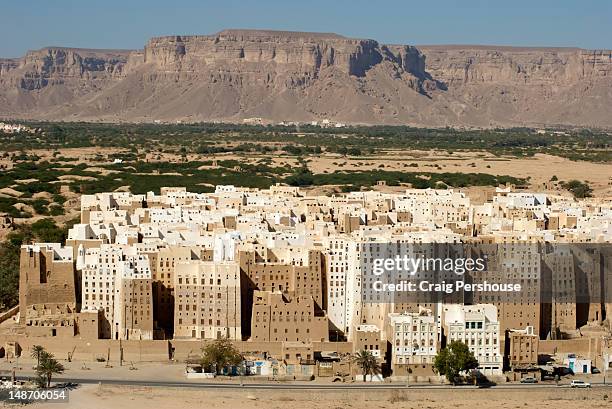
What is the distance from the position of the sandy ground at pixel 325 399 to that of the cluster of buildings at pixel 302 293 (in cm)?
229

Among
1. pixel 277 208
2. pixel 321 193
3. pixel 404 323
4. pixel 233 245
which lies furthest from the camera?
pixel 321 193

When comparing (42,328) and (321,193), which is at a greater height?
(321,193)

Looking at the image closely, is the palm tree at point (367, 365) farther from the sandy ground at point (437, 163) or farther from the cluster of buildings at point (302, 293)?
the sandy ground at point (437, 163)

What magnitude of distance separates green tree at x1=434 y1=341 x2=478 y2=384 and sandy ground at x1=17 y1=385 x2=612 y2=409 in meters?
1.00

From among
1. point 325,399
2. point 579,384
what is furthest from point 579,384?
point 325,399

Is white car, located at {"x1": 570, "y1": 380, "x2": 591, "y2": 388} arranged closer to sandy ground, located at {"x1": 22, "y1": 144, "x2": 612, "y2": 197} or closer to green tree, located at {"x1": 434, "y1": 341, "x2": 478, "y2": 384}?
green tree, located at {"x1": 434, "y1": 341, "x2": 478, "y2": 384}

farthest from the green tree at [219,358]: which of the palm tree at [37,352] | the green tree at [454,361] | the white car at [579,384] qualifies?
the white car at [579,384]

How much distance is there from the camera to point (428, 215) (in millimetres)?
75562

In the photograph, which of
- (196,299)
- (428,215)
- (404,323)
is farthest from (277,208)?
(404,323)

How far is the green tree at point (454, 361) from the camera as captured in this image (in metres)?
48.3

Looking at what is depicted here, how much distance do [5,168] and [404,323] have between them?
298 ft

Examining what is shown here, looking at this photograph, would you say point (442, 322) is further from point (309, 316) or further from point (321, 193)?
point (321, 193)

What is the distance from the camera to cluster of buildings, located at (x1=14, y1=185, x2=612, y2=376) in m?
50.7

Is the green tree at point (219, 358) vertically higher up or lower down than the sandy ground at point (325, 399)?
higher up
